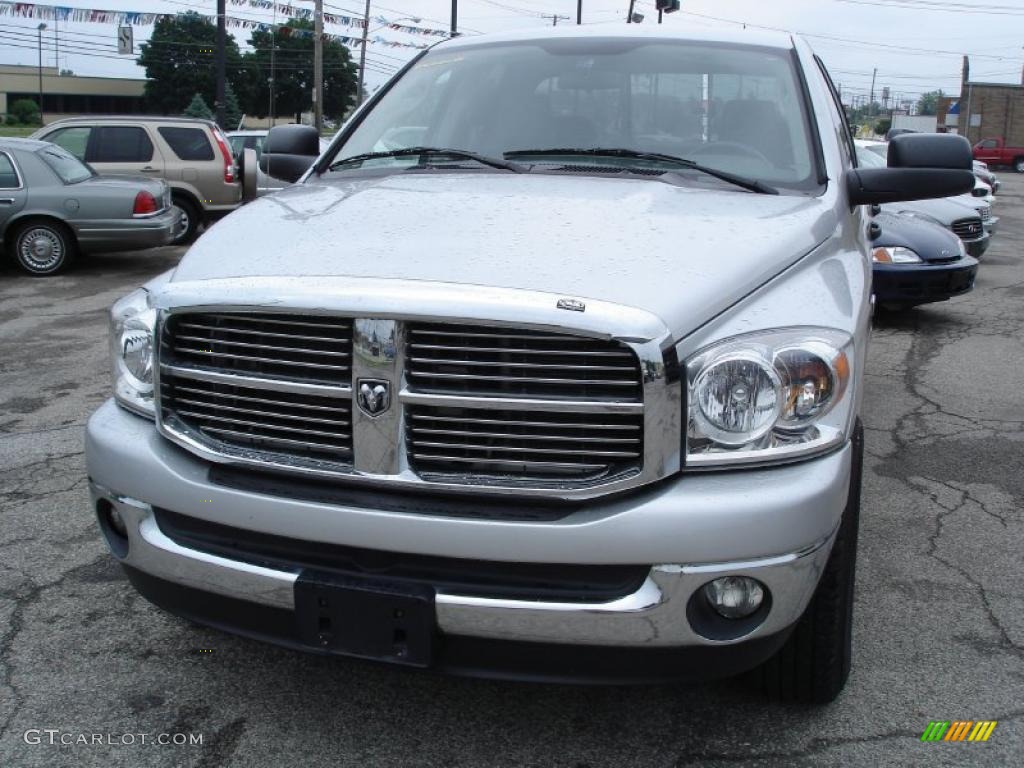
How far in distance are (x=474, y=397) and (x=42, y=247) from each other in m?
11.1

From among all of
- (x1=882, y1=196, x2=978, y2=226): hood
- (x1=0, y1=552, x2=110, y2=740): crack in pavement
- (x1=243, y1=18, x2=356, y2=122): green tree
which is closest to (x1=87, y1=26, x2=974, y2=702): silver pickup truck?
(x1=0, y1=552, x2=110, y2=740): crack in pavement

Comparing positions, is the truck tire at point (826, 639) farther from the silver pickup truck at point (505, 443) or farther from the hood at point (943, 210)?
the hood at point (943, 210)

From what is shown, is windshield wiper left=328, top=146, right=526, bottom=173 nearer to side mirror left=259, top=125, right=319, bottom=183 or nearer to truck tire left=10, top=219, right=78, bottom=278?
side mirror left=259, top=125, right=319, bottom=183

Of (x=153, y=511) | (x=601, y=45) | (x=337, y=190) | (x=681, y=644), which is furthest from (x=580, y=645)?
(x=601, y=45)

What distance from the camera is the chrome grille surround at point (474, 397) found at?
7.37ft

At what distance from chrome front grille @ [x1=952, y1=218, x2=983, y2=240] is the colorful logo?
921 cm

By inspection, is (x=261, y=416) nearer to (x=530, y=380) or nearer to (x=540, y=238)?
(x=530, y=380)

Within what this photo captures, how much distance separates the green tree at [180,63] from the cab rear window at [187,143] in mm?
70158

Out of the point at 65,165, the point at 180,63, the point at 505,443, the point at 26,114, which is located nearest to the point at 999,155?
the point at 65,165

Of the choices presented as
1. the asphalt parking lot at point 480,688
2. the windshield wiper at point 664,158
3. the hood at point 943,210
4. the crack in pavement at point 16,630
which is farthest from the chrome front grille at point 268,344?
the hood at point 943,210

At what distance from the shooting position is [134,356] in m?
2.80

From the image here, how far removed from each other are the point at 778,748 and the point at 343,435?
4.46ft

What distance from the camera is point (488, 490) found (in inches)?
92.0

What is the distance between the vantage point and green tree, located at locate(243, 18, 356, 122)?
8475 centimetres
